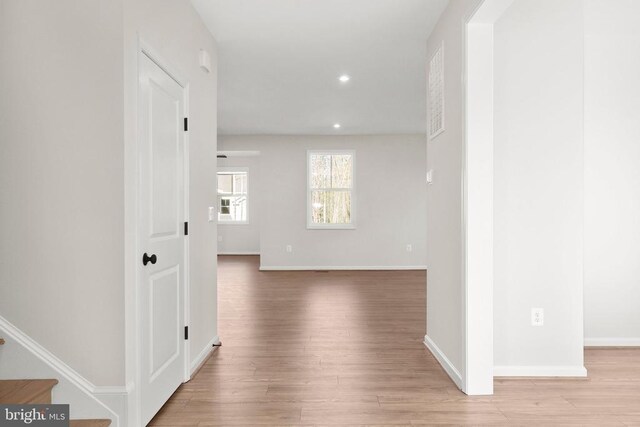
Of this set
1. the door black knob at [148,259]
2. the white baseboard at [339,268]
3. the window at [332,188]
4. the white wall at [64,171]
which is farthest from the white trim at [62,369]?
the window at [332,188]

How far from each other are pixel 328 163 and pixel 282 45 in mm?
4728

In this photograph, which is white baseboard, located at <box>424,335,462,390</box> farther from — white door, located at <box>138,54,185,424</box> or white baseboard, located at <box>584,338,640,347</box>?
white door, located at <box>138,54,185,424</box>

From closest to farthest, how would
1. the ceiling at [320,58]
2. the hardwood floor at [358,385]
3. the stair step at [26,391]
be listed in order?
1. the stair step at [26,391]
2. the hardwood floor at [358,385]
3. the ceiling at [320,58]

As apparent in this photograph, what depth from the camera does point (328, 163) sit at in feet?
27.9

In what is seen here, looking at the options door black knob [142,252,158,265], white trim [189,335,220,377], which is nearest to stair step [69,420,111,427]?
door black knob [142,252,158,265]

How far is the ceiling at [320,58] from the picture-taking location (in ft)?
10.4

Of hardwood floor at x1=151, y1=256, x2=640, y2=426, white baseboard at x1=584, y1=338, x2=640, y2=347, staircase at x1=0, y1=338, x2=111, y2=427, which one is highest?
staircase at x1=0, y1=338, x2=111, y2=427

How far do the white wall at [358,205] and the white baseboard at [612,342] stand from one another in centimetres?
481

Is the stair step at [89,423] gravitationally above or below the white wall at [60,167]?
below

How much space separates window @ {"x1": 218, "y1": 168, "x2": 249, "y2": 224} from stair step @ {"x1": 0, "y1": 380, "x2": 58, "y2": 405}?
962cm

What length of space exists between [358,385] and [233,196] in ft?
30.6

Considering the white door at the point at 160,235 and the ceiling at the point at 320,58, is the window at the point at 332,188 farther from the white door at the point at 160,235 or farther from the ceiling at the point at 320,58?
the white door at the point at 160,235

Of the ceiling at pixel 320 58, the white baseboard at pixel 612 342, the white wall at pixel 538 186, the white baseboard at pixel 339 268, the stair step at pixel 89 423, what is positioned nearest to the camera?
the stair step at pixel 89 423

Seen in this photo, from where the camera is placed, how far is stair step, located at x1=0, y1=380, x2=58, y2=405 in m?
1.78
